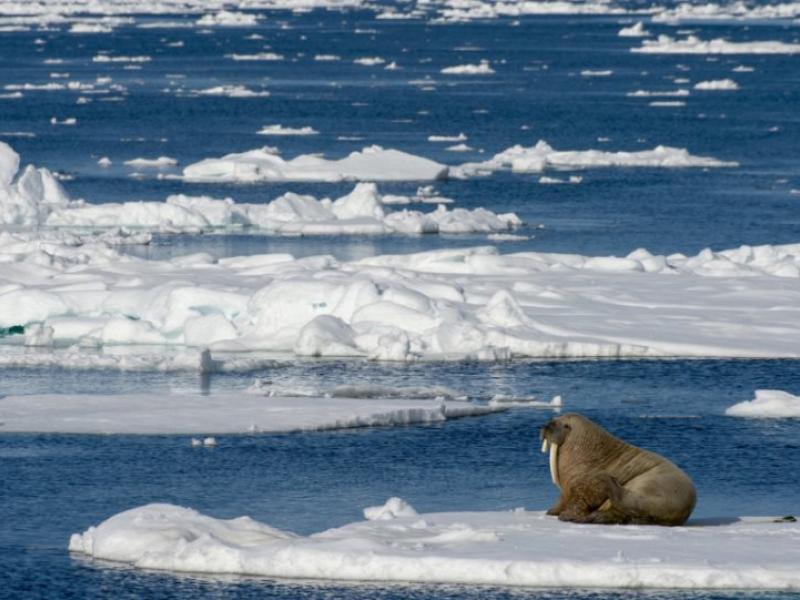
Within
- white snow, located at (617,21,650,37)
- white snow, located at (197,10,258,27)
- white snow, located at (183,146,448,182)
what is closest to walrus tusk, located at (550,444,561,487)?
white snow, located at (183,146,448,182)

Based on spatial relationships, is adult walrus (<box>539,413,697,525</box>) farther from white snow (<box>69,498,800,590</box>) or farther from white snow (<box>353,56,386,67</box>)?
white snow (<box>353,56,386,67</box>)

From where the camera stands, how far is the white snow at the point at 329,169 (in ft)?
192

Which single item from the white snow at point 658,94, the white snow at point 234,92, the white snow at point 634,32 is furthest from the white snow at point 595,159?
→ the white snow at point 634,32

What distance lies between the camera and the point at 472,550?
1675cm

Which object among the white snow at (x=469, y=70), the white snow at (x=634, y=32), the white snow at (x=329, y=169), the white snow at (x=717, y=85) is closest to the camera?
the white snow at (x=329, y=169)

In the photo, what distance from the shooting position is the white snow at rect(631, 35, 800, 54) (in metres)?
132

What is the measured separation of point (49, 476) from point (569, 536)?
7713mm

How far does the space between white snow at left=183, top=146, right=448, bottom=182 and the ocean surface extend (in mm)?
742

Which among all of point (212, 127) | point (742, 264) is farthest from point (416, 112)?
point (742, 264)

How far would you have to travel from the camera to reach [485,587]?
639 inches

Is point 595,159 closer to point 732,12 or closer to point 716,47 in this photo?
point 716,47

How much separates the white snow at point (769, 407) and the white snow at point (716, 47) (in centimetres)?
10656

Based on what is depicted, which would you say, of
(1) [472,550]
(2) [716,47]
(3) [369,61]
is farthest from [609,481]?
(2) [716,47]

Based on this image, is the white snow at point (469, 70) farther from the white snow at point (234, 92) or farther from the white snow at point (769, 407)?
the white snow at point (769, 407)
